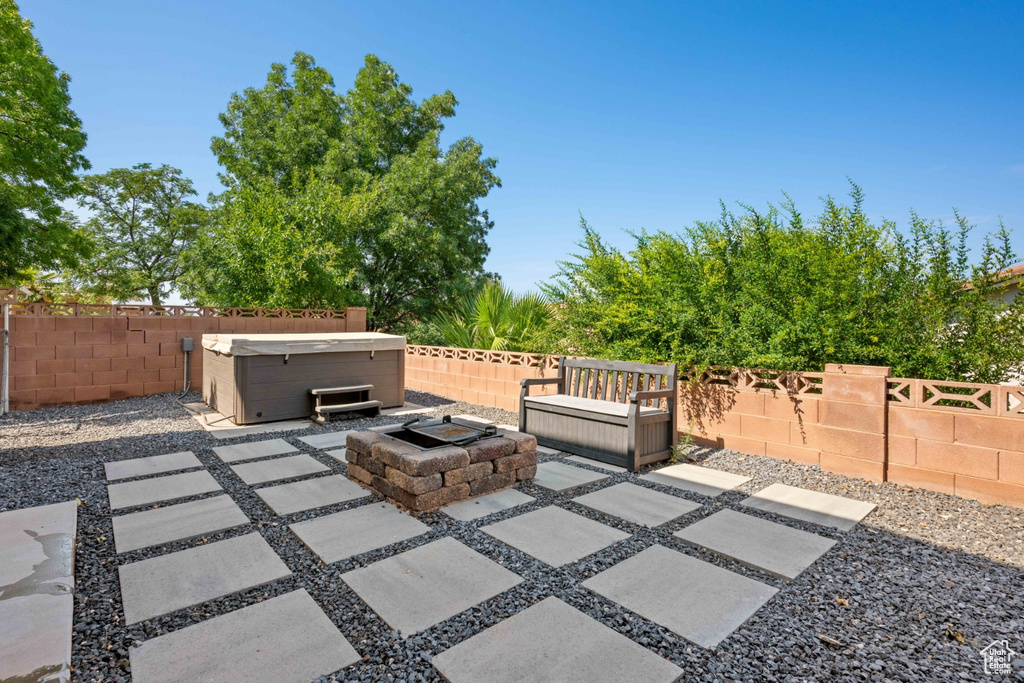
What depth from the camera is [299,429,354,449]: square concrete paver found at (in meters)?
4.05

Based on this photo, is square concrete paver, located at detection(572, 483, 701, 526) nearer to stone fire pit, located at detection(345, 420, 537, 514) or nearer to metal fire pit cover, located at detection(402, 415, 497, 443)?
stone fire pit, located at detection(345, 420, 537, 514)

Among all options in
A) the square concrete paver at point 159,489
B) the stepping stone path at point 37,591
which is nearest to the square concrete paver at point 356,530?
the stepping stone path at point 37,591

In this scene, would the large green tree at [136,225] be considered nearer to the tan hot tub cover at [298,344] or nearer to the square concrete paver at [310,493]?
the tan hot tub cover at [298,344]

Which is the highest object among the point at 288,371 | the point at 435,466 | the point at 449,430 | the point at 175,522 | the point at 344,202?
the point at 344,202

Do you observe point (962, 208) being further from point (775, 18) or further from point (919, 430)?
point (775, 18)

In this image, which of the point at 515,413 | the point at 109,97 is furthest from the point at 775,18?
the point at 109,97

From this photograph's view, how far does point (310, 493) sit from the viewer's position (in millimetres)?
2895

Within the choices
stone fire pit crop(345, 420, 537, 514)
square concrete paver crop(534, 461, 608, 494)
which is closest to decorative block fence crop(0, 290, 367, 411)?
stone fire pit crop(345, 420, 537, 514)

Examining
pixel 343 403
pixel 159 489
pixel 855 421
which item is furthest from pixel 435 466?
pixel 343 403

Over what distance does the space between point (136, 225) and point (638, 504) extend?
17270 mm

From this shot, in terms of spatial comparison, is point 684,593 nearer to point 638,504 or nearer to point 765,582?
point 765,582

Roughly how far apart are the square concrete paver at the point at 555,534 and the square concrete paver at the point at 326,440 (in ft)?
6.79

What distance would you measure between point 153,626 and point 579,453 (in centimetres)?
282

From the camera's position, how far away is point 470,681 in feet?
4.39
